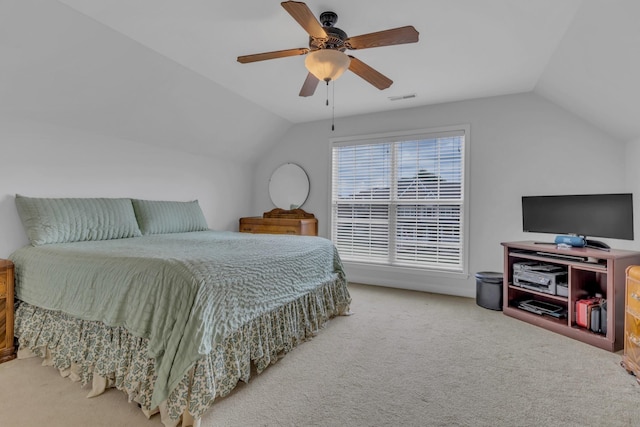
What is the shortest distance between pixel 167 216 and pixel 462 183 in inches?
138

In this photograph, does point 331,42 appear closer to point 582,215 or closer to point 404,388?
point 404,388

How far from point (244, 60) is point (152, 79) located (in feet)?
4.13

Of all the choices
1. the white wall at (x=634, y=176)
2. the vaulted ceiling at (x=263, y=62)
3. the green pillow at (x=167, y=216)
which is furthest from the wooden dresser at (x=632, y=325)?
the green pillow at (x=167, y=216)

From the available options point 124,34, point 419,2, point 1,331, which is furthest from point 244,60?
point 1,331

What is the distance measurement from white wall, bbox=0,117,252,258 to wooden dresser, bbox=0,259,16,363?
441mm

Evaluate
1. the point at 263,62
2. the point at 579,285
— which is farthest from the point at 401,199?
the point at 263,62

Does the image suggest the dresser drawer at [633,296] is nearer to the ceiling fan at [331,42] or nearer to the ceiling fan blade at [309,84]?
the ceiling fan at [331,42]

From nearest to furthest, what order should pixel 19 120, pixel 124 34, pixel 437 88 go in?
pixel 124 34
pixel 19 120
pixel 437 88

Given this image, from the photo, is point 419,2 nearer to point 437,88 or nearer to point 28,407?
point 437,88

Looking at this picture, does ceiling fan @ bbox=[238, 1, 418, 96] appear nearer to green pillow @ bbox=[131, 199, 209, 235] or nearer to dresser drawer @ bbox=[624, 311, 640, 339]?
green pillow @ bbox=[131, 199, 209, 235]

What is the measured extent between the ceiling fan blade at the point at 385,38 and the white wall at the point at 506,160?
2262 millimetres

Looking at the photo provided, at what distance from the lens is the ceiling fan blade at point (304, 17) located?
1.63 metres

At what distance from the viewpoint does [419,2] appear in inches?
79.5

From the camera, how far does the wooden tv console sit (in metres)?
2.40
